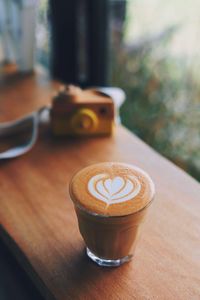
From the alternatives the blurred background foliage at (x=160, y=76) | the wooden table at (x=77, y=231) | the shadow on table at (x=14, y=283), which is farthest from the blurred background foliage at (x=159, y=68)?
the shadow on table at (x=14, y=283)

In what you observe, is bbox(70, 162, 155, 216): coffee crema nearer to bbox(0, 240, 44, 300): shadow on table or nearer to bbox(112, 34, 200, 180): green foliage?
bbox(0, 240, 44, 300): shadow on table

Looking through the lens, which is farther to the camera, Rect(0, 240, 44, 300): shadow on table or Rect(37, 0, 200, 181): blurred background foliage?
Rect(37, 0, 200, 181): blurred background foliage

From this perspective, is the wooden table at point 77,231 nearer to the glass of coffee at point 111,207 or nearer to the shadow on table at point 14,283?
the glass of coffee at point 111,207

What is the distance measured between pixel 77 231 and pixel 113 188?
0.15 m

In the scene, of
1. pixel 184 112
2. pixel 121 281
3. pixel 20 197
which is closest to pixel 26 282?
pixel 20 197

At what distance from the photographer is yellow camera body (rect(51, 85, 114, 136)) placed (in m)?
1.08

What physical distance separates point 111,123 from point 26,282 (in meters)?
0.45

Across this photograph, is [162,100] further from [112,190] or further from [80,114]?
[112,190]

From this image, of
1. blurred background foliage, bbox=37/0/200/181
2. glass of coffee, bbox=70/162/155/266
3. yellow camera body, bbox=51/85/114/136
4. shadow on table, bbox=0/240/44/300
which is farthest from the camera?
blurred background foliage, bbox=37/0/200/181

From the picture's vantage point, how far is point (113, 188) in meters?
0.72

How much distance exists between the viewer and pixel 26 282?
93 centimetres

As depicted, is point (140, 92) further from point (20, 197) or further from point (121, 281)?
point (121, 281)

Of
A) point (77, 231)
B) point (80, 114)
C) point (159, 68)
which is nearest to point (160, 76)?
point (159, 68)

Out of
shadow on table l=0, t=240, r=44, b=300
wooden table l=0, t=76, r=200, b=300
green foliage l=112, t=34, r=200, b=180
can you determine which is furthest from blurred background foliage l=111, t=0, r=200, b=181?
shadow on table l=0, t=240, r=44, b=300
